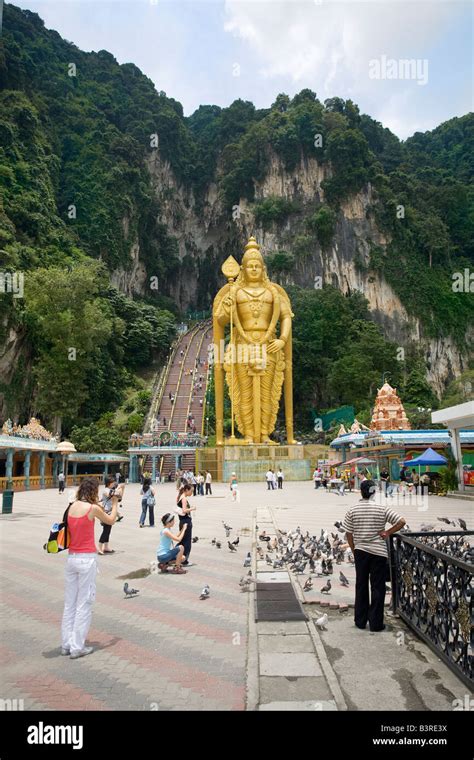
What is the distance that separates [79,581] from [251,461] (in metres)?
19.9

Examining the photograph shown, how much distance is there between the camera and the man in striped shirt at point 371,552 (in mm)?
4109

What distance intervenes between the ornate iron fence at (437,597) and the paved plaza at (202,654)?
0.41 feet

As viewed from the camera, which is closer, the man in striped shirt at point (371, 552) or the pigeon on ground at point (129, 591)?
the man in striped shirt at point (371, 552)

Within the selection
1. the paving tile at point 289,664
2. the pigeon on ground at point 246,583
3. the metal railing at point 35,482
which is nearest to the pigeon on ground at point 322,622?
the paving tile at point 289,664

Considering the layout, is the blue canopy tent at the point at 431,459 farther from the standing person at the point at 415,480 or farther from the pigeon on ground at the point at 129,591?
the pigeon on ground at the point at 129,591

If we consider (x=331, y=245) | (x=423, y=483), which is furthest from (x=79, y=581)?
(x=331, y=245)

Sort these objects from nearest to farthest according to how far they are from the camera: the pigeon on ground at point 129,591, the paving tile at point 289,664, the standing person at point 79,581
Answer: the paving tile at point 289,664 → the standing person at point 79,581 → the pigeon on ground at point 129,591

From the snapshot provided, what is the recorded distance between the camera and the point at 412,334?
4881 cm

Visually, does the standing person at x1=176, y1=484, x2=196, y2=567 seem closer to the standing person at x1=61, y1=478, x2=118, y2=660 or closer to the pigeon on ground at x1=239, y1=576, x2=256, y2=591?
the pigeon on ground at x1=239, y1=576, x2=256, y2=591

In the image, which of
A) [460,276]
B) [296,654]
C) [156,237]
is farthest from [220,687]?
[156,237]

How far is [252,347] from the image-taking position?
2533cm

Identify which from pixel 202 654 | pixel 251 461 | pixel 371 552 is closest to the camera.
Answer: pixel 202 654

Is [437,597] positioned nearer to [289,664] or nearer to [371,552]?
[371,552]

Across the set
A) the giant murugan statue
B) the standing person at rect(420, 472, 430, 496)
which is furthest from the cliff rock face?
the standing person at rect(420, 472, 430, 496)
